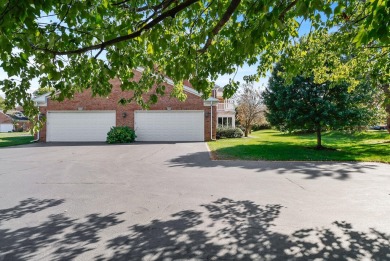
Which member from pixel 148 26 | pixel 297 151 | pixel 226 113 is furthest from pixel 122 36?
pixel 226 113

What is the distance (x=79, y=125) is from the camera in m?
20.6

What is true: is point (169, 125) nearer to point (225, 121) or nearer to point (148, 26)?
point (225, 121)

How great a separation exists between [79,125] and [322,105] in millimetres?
17003

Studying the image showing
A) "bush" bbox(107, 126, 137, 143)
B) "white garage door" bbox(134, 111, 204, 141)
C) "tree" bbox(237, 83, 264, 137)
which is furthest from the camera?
"tree" bbox(237, 83, 264, 137)

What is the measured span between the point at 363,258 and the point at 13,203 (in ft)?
19.8

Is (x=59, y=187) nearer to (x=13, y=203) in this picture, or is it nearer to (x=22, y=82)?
(x=13, y=203)

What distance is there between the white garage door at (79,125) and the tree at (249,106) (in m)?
15.3

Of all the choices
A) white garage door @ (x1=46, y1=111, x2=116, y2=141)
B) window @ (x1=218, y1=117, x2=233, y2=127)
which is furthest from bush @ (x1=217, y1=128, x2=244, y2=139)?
white garage door @ (x1=46, y1=111, x2=116, y2=141)

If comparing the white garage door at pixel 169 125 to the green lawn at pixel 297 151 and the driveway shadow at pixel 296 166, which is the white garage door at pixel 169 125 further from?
the driveway shadow at pixel 296 166

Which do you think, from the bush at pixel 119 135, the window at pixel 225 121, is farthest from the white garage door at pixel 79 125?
the window at pixel 225 121

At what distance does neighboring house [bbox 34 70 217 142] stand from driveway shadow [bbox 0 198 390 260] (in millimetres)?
15909

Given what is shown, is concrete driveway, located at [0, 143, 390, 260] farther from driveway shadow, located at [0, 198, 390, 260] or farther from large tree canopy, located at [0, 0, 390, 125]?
large tree canopy, located at [0, 0, 390, 125]

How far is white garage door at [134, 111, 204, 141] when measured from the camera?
805 inches

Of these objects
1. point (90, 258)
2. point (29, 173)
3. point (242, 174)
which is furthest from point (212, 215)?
point (29, 173)
